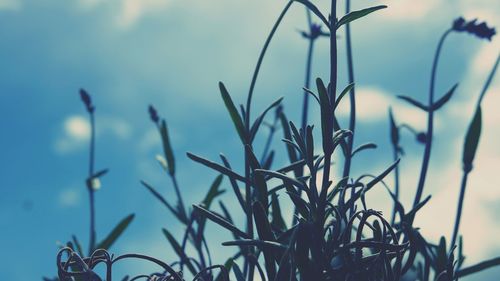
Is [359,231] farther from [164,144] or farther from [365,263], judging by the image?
[164,144]

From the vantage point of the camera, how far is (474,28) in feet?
4.51

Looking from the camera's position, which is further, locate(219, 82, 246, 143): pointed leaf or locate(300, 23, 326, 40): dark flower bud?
locate(300, 23, 326, 40): dark flower bud

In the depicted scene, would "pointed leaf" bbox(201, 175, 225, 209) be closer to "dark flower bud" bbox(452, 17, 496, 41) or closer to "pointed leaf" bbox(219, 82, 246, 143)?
"pointed leaf" bbox(219, 82, 246, 143)

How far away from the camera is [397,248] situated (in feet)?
2.30

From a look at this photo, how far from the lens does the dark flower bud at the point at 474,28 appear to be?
4.42ft

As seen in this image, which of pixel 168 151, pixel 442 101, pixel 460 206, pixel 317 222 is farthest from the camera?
pixel 168 151

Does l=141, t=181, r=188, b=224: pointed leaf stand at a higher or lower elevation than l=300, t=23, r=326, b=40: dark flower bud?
lower

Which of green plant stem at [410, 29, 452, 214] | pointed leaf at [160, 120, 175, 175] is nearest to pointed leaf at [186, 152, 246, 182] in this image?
green plant stem at [410, 29, 452, 214]

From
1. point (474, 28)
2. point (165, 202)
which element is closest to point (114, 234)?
point (165, 202)

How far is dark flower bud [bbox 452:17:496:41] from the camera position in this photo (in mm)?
1349

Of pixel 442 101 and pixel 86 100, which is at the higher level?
pixel 86 100

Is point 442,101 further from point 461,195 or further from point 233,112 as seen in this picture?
point 233,112

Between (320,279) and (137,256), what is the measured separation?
0.63 ft

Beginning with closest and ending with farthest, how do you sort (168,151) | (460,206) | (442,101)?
(460,206) < (442,101) < (168,151)
